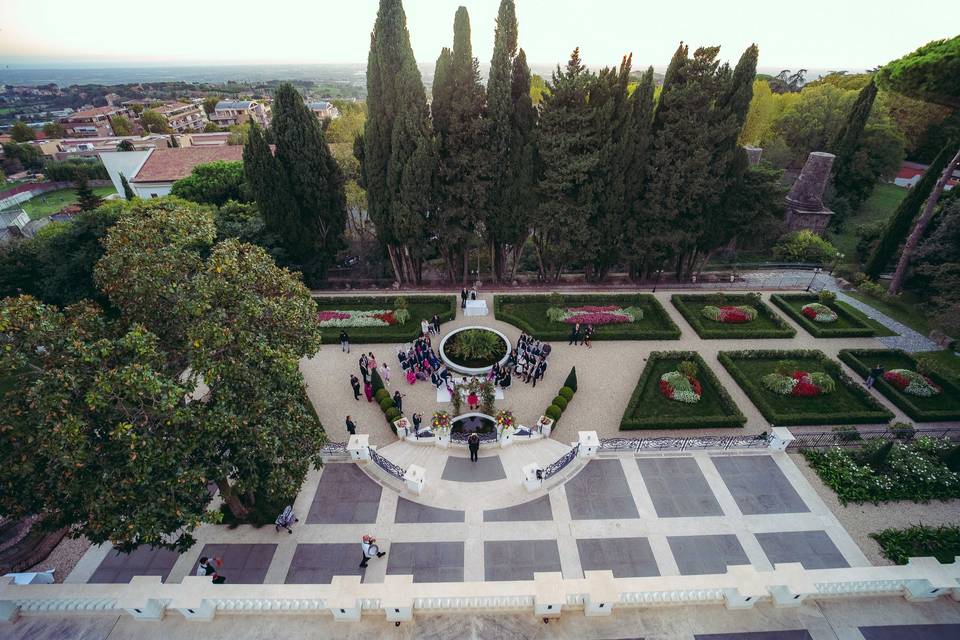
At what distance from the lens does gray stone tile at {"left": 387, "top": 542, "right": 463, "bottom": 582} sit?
543 inches

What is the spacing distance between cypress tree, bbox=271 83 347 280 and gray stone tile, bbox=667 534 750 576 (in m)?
27.4

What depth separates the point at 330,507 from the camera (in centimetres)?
1593

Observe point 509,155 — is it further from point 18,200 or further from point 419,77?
point 18,200

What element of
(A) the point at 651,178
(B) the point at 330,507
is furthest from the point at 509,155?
(B) the point at 330,507

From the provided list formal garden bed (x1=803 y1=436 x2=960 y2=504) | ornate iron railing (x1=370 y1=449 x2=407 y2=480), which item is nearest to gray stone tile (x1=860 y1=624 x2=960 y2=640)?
formal garden bed (x1=803 y1=436 x2=960 y2=504)

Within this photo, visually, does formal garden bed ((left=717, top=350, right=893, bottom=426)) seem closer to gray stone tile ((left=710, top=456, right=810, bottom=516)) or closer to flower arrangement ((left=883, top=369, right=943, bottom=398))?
flower arrangement ((left=883, top=369, right=943, bottom=398))

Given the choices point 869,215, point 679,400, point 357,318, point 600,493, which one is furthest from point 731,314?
point 869,215

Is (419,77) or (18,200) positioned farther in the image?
(18,200)

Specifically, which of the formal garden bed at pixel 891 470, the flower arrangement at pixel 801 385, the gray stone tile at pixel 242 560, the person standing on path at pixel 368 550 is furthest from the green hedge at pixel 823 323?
the gray stone tile at pixel 242 560

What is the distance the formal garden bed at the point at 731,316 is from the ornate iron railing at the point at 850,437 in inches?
323

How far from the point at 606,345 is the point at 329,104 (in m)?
133

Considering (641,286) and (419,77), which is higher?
(419,77)

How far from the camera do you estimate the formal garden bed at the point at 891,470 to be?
16.3 metres

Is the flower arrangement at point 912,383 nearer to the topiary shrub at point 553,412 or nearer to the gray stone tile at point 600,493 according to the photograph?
the gray stone tile at point 600,493
